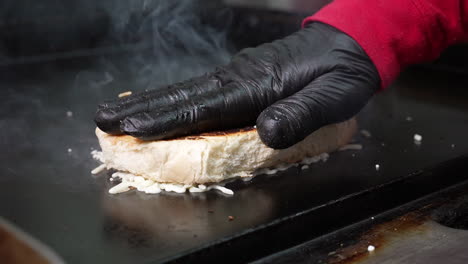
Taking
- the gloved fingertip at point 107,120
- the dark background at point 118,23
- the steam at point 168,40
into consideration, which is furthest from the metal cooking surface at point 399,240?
the dark background at point 118,23

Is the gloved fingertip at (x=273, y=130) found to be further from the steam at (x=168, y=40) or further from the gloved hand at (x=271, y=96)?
the steam at (x=168, y=40)

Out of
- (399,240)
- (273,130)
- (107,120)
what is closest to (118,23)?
(107,120)

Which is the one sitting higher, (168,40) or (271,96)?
(168,40)

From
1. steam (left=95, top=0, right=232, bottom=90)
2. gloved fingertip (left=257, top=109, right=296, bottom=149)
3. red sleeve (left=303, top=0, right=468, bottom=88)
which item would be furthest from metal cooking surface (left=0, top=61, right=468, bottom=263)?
steam (left=95, top=0, right=232, bottom=90)

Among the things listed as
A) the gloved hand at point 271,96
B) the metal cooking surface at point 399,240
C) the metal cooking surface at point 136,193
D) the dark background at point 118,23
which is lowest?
the metal cooking surface at point 399,240

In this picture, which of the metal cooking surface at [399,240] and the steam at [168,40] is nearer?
the metal cooking surface at [399,240]

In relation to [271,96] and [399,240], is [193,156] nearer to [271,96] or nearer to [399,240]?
[271,96]

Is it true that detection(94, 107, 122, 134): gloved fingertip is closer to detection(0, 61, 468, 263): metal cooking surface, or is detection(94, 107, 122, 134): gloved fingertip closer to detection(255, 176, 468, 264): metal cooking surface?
detection(0, 61, 468, 263): metal cooking surface
